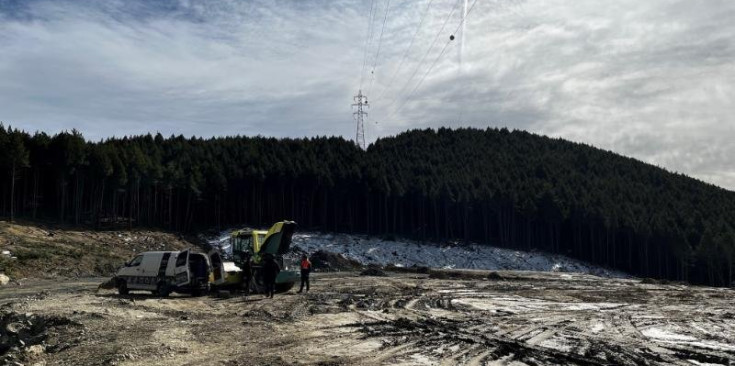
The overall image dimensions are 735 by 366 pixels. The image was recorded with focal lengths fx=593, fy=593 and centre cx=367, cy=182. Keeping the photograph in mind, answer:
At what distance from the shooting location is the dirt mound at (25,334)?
43.3ft

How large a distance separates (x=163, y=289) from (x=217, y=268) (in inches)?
116

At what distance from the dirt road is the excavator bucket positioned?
2.78 m

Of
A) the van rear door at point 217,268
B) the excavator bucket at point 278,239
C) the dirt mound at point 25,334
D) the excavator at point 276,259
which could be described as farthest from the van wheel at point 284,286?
the dirt mound at point 25,334

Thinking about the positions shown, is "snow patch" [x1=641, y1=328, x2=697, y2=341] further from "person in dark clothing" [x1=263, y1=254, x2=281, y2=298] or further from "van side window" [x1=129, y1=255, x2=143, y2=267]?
"van side window" [x1=129, y1=255, x2=143, y2=267]

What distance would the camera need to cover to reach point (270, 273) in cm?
2739

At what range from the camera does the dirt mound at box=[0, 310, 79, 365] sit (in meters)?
13.2

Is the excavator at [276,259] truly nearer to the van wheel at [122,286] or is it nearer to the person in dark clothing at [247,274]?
the person in dark clothing at [247,274]

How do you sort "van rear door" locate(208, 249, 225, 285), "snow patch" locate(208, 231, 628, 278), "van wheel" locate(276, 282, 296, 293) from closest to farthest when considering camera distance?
"van rear door" locate(208, 249, 225, 285) → "van wheel" locate(276, 282, 296, 293) → "snow patch" locate(208, 231, 628, 278)

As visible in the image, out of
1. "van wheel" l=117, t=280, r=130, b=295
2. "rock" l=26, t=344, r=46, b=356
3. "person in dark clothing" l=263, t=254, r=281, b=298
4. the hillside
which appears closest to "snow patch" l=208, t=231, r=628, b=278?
the hillside

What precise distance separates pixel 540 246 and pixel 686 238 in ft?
78.5

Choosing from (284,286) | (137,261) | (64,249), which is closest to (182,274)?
(137,261)

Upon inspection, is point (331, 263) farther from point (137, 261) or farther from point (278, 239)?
point (137, 261)

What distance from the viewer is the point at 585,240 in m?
108

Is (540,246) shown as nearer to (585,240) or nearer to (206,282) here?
(585,240)
